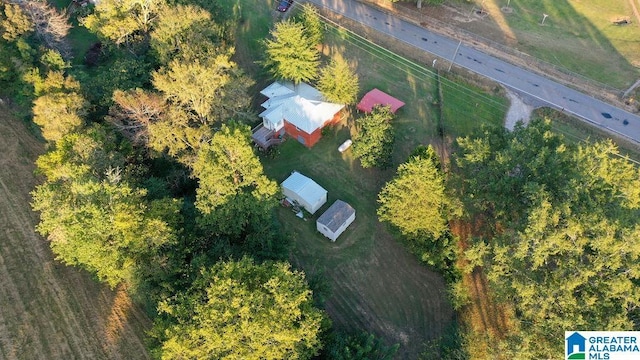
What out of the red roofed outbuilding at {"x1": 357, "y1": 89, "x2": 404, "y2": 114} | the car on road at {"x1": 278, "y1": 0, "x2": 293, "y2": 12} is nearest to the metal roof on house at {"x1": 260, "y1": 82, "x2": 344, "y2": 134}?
the red roofed outbuilding at {"x1": 357, "y1": 89, "x2": 404, "y2": 114}

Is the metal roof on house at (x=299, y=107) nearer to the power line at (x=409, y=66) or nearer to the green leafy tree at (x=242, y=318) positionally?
the power line at (x=409, y=66)

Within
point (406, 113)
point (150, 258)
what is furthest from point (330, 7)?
point (150, 258)

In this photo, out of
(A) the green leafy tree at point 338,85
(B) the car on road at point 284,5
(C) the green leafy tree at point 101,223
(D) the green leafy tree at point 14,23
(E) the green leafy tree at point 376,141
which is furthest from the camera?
(B) the car on road at point 284,5

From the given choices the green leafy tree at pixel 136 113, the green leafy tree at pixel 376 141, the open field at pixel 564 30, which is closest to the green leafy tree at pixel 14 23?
the green leafy tree at pixel 136 113

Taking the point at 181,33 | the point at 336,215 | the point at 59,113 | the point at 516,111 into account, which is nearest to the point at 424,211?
the point at 336,215

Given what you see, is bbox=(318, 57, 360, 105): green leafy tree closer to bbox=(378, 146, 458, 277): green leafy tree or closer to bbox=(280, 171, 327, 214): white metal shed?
bbox=(280, 171, 327, 214): white metal shed

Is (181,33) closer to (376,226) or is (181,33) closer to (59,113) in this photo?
(59,113)

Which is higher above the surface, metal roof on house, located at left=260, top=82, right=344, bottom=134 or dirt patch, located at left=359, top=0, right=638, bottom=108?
dirt patch, located at left=359, top=0, right=638, bottom=108
